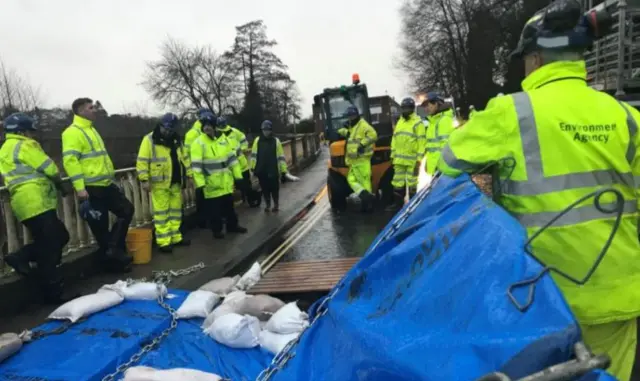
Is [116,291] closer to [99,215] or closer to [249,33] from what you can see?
[99,215]

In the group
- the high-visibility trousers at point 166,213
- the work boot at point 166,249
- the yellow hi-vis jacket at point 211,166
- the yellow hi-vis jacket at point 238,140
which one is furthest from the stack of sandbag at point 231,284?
the yellow hi-vis jacket at point 238,140

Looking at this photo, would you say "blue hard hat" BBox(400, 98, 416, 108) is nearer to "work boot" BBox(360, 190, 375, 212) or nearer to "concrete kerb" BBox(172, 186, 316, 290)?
"work boot" BBox(360, 190, 375, 212)

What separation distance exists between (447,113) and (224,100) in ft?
147

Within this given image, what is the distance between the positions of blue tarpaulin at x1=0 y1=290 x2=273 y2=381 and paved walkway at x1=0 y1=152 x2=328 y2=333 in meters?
1.07

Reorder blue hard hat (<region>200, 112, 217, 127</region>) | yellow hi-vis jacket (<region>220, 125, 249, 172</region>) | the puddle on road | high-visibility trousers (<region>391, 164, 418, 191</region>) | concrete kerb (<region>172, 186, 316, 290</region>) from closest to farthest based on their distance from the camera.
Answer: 1. concrete kerb (<region>172, 186, 316, 290</region>)
2. the puddle on road
3. blue hard hat (<region>200, 112, 217, 127</region>)
4. high-visibility trousers (<region>391, 164, 418, 191</region>)
5. yellow hi-vis jacket (<region>220, 125, 249, 172</region>)

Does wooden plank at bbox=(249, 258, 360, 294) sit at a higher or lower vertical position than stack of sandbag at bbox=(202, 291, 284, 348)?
lower

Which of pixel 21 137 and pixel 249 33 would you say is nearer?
pixel 21 137

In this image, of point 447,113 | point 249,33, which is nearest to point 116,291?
point 447,113

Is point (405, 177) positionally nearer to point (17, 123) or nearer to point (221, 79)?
point (17, 123)

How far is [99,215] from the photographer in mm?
6531

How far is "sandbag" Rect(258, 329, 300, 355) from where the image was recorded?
13.2ft

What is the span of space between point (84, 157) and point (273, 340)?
3.90 m

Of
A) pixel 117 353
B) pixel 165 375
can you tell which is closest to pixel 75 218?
pixel 117 353

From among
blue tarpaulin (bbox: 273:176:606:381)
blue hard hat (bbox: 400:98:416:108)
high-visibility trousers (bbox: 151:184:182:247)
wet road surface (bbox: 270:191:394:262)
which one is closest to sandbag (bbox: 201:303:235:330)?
blue tarpaulin (bbox: 273:176:606:381)
